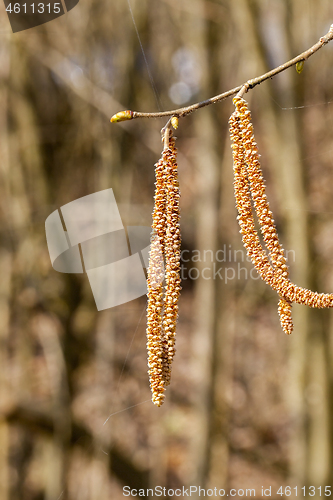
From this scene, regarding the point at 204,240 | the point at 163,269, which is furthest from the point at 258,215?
the point at 204,240

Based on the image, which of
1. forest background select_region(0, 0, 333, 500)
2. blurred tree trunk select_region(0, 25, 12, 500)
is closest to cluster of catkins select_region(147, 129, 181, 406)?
forest background select_region(0, 0, 333, 500)

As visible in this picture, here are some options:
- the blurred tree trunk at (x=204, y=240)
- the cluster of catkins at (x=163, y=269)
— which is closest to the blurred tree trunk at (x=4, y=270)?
the blurred tree trunk at (x=204, y=240)

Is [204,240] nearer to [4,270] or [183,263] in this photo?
[183,263]

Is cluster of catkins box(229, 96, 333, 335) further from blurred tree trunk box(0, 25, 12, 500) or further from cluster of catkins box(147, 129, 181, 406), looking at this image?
blurred tree trunk box(0, 25, 12, 500)

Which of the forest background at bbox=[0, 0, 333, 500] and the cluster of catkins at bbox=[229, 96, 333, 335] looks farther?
the forest background at bbox=[0, 0, 333, 500]

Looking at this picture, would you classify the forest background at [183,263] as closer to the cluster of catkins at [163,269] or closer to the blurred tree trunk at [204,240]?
the blurred tree trunk at [204,240]

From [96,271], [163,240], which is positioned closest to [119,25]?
[96,271]
